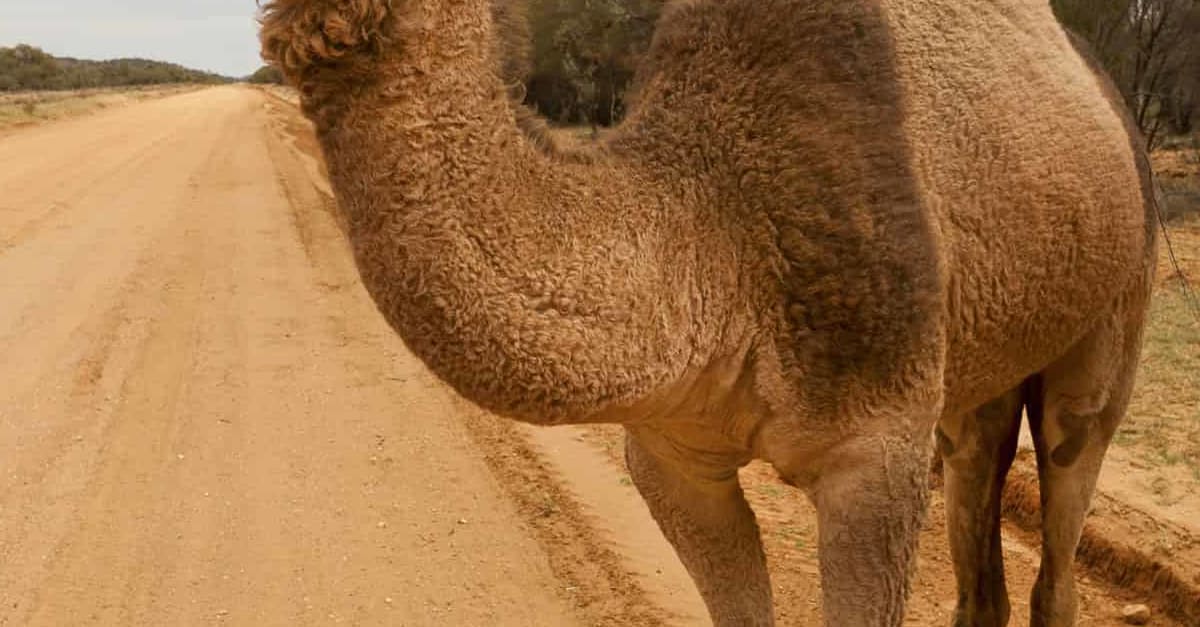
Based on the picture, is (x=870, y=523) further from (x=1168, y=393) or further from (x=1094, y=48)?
(x=1094, y=48)

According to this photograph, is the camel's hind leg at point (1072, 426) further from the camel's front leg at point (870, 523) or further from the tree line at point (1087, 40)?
the tree line at point (1087, 40)

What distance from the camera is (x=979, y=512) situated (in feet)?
17.3

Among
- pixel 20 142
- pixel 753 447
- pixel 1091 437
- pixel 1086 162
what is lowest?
pixel 20 142

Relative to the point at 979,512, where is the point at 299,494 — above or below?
below

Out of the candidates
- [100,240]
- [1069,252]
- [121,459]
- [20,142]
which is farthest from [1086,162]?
[20,142]

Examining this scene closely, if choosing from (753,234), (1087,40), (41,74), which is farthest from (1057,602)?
(41,74)

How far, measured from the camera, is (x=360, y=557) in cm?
629

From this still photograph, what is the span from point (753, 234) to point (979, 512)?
103 inches

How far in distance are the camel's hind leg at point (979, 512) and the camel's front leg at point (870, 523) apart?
1.83 metres

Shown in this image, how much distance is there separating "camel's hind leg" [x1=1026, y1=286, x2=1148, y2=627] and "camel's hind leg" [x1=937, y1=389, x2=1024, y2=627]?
0.64 ft

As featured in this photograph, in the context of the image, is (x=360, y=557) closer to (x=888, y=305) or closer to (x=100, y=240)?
(x=888, y=305)

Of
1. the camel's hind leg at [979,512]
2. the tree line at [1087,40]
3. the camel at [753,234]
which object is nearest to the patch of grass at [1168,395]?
the tree line at [1087,40]

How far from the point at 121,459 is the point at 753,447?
5267 millimetres

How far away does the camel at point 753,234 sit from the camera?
2678mm
